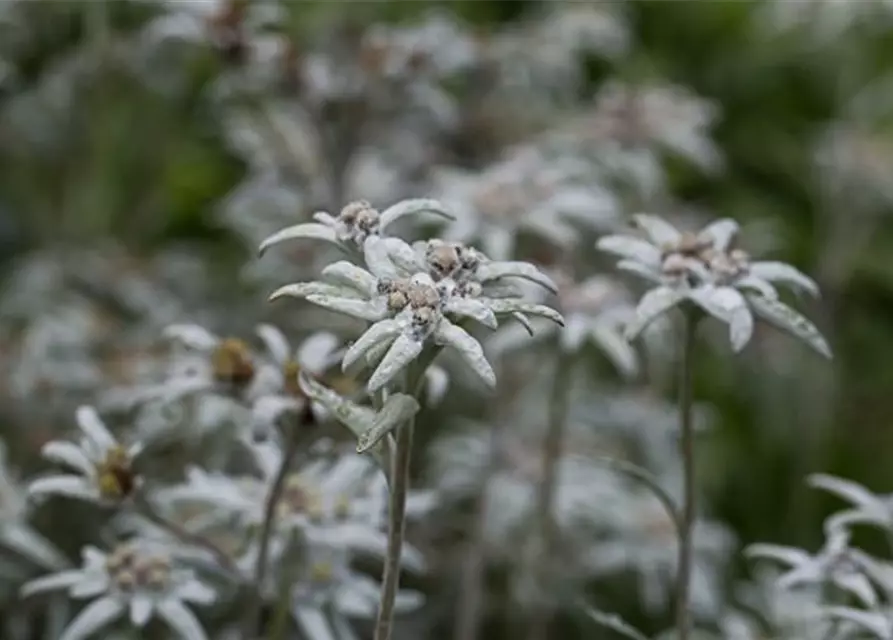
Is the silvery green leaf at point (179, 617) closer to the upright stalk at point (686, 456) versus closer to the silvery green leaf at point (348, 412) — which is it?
the silvery green leaf at point (348, 412)

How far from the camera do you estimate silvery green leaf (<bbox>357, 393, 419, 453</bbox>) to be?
0.87 m

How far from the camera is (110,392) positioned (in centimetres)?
171

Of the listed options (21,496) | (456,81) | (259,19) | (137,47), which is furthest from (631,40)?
(21,496)

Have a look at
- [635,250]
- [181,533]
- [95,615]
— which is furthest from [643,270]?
[95,615]

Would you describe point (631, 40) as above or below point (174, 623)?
above

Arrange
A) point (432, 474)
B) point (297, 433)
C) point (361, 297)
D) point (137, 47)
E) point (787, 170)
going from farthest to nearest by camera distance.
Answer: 1. point (787, 170)
2. point (137, 47)
3. point (432, 474)
4. point (297, 433)
5. point (361, 297)

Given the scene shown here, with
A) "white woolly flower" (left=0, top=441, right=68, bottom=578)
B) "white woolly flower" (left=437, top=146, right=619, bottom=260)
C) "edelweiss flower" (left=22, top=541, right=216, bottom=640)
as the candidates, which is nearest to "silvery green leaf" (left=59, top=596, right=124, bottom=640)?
"edelweiss flower" (left=22, top=541, right=216, bottom=640)

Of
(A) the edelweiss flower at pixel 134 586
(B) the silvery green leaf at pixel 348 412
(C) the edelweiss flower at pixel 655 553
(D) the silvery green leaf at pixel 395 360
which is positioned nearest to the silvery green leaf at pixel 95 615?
(A) the edelweiss flower at pixel 134 586

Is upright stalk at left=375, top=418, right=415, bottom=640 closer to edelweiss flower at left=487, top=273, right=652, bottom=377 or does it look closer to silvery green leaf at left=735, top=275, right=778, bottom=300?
silvery green leaf at left=735, top=275, right=778, bottom=300

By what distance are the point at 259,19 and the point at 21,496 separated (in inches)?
27.5

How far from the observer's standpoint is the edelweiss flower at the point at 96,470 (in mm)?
1163

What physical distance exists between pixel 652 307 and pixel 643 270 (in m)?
0.06

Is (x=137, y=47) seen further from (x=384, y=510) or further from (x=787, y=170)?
(x=787, y=170)

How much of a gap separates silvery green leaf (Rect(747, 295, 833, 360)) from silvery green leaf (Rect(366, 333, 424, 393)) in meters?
0.38
